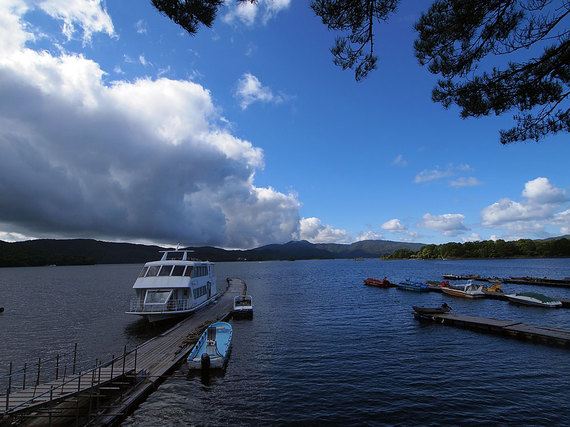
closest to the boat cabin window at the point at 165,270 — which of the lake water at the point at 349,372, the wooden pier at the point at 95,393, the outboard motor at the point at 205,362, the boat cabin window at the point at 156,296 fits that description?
the boat cabin window at the point at 156,296

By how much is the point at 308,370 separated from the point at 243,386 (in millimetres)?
4472

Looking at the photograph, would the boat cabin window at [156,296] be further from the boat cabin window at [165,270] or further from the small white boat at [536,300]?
the small white boat at [536,300]

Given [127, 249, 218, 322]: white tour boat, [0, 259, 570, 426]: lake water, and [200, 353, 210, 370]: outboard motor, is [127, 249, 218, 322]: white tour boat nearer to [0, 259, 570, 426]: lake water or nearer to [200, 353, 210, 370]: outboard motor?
[0, 259, 570, 426]: lake water

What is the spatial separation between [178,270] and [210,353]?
1704 centimetres

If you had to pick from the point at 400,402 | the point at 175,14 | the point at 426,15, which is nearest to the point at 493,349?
the point at 400,402

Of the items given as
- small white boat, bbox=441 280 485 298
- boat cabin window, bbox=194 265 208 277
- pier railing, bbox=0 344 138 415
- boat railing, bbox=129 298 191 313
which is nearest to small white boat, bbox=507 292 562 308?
small white boat, bbox=441 280 485 298

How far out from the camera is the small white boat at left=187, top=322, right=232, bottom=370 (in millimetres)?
18547

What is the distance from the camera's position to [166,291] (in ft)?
107

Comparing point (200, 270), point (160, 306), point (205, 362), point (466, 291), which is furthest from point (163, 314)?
point (466, 291)

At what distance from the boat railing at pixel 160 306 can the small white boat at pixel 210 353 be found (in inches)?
430

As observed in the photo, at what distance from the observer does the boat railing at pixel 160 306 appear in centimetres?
3105

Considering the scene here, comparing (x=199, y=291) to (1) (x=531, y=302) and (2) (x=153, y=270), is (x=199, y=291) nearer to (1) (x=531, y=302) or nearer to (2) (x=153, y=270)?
(2) (x=153, y=270)

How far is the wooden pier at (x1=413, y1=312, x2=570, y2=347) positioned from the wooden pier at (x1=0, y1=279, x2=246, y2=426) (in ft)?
85.3

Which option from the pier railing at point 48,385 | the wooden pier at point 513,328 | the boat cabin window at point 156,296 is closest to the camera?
the pier railing at point 48,385
